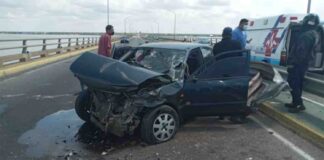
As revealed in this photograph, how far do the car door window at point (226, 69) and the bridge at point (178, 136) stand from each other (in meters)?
0.96

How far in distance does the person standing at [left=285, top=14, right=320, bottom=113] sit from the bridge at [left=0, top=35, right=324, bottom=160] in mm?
224

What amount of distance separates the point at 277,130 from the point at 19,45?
1421 cm

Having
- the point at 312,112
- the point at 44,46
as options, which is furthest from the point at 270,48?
the point at 44,46

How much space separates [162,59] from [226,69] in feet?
3.77

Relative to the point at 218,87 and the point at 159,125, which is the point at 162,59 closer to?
the point at 218,87

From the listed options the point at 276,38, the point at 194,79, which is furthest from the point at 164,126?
the point at 276,38

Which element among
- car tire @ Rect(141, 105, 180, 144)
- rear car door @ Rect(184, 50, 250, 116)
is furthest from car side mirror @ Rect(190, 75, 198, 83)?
car tire @ Rect(141, 105, 180, 144)

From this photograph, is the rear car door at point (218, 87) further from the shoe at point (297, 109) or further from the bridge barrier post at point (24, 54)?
the bridge barrier post at point (24, 54)

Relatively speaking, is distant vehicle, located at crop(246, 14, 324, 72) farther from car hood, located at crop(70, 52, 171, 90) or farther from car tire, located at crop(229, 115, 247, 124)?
car hood, located at crop(70, 52, 171, 90)

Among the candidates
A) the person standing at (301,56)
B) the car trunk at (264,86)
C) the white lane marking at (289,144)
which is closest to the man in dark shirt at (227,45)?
the car trunk at (264,86)

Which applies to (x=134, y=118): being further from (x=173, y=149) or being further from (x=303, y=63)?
(x=303, y=63)

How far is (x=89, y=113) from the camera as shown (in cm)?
716

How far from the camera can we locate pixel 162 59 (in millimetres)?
7086

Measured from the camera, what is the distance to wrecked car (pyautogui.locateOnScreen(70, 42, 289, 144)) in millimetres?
5977
